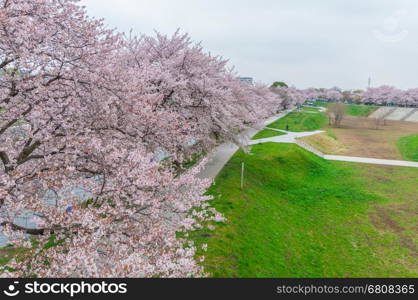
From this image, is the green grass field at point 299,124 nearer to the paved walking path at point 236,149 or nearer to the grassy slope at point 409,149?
the paved walking path at point 236,149

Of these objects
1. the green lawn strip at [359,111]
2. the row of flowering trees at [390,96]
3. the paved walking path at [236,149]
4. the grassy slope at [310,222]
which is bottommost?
the grassy slope at [310,222]

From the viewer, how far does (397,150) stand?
35375 mm

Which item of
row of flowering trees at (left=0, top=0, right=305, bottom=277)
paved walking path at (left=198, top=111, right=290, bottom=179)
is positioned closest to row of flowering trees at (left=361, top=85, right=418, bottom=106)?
paved walking path at (left=198, top=111, right=290, bottom=179)

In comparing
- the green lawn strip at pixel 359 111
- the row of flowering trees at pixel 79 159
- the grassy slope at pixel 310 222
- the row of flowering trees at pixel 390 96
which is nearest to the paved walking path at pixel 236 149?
the grassy slope at pixel 310 222

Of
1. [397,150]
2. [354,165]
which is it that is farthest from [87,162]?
[397,150]

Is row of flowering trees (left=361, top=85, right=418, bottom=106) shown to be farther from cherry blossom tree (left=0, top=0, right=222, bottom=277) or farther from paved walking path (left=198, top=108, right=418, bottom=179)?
cherry blossom tree (left=0, top=0, right=222, bottom=277)

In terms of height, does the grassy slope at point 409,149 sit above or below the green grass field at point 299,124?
below

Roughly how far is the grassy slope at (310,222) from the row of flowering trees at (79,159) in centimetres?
420

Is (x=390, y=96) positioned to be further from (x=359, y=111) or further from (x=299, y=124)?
(x=299, y=124)

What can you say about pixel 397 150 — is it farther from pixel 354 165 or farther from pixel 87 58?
pixel 87 58

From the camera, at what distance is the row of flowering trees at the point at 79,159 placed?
5535mm

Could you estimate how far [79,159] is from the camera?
757 cm

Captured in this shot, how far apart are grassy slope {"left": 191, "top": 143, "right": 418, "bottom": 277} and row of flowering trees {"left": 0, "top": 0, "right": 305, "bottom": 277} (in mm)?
4205

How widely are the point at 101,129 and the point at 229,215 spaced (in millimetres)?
8216
